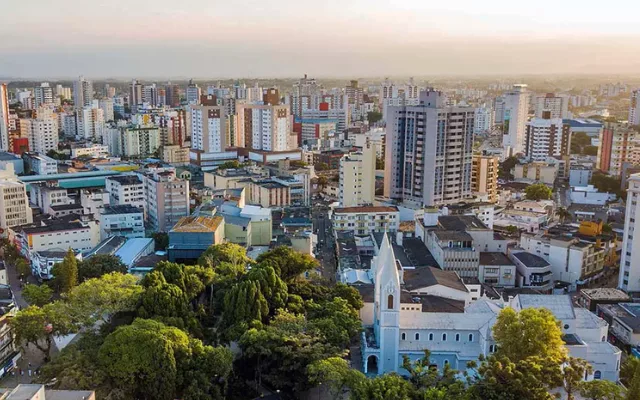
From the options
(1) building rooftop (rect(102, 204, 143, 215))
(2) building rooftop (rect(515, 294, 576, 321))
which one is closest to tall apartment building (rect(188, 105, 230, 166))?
(1) building rooftop (rect(102, 204, 143, 215))

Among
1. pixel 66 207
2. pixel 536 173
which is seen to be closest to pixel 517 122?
pixel 536 173

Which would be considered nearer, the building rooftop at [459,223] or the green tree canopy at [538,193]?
the building rooftop at [459,223]

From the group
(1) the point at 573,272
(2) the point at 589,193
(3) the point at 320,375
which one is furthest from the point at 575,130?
(3) the point at 320,375

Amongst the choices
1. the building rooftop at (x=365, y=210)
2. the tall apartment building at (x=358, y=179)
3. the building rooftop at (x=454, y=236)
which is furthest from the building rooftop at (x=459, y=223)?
the tall apartment building at (x=358, y=179)

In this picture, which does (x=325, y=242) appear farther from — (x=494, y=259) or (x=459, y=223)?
(x=494, y=259)

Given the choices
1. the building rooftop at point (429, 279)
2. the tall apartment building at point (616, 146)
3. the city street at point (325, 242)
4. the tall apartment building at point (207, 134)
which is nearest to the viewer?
the building rooftop at point (429, 279)

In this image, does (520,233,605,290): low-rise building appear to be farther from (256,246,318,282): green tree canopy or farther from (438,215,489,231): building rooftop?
(256,246,318,282): green tree canopy

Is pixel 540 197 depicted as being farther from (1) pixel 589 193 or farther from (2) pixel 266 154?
(2) pixel 266 154

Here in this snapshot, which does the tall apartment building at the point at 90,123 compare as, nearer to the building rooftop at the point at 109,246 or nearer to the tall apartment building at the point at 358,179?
the tall apartment building at the point at 358,179
